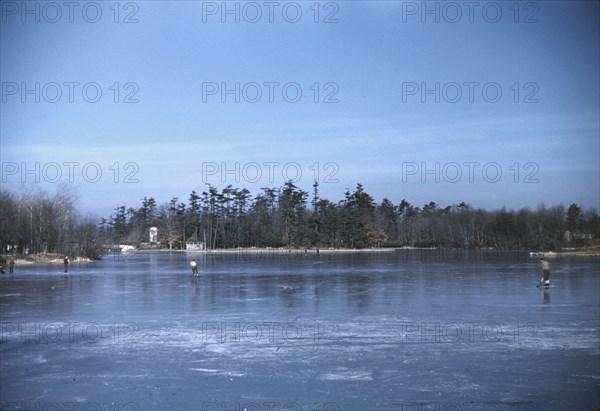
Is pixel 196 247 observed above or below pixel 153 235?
below

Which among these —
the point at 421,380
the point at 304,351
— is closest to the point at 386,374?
the point at 421,380

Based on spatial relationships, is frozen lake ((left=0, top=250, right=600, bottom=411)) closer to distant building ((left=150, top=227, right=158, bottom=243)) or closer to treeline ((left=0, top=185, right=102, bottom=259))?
treeline ((left=0, top=185, right=102, bottom=259))

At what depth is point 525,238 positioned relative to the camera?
88000mm

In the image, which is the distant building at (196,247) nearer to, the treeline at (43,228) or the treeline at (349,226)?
the treeline at (349,226)

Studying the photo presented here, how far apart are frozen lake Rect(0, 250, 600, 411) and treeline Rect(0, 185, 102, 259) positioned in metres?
42.3

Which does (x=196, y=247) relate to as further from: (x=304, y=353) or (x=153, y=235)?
(x=304, y=353)

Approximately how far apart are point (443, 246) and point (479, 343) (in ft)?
322

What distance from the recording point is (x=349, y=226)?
92.2 meters

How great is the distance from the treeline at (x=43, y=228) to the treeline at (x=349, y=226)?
33.8 metres

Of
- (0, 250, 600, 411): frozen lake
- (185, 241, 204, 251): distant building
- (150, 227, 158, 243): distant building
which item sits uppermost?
(150, 227, 158, 243): distant building

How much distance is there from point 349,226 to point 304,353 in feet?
275

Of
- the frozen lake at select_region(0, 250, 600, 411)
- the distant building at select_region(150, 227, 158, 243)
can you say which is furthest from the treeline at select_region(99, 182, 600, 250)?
the frozen lake at select_region(0, 250, 600, 411)

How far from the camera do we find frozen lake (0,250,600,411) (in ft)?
21.4

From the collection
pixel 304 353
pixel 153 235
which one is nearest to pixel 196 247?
pixel 153 235
